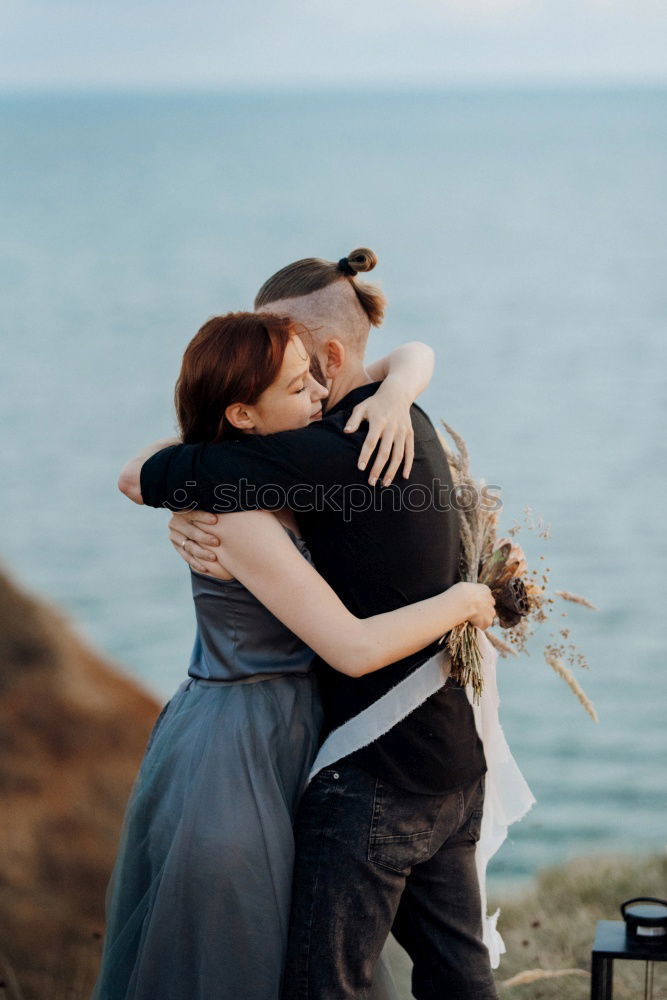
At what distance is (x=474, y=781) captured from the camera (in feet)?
7.05

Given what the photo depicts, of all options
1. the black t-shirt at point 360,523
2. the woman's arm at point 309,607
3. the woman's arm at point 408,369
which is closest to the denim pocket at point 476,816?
the black t-shirt at point 360,523

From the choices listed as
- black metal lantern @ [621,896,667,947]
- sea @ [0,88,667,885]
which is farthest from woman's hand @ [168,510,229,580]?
sea @ [0,88,667,885]

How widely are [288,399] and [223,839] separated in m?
0.75

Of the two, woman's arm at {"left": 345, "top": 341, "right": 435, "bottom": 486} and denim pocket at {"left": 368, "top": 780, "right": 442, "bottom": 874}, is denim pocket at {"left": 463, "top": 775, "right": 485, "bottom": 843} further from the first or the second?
woman's arm at {"left": 345, "top": 341, "right": 435, "bottom": 486}

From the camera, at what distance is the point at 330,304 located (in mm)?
2252

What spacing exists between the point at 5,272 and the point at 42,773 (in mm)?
30978

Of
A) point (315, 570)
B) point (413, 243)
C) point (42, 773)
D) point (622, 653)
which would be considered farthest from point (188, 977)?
point (413, 243)

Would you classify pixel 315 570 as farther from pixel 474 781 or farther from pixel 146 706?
pixel 146 706

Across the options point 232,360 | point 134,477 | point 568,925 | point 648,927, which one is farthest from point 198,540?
point 568,925

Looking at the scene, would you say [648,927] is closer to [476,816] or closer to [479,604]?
[476,816]

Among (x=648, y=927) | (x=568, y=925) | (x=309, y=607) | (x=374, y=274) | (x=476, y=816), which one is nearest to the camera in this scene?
(x=309, y=607)

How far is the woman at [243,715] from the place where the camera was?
1938 mm

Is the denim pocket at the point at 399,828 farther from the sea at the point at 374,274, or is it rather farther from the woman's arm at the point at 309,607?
the sea at the point at 374,274

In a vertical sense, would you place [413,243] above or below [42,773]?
above
